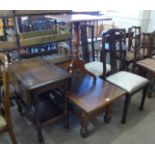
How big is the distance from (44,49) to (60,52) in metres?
0.25

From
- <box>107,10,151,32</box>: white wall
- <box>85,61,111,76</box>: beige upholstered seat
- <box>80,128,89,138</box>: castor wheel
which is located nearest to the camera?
<box>80,128,89,138</box>: castor wheel

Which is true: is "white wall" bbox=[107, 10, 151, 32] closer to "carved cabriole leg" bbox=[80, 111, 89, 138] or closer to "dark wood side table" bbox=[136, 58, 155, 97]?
"dark wood side table" bbox=[136, 58, 155, 97]

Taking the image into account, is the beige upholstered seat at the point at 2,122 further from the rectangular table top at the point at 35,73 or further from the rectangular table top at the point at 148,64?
the rectangular table top at the point at 148,64

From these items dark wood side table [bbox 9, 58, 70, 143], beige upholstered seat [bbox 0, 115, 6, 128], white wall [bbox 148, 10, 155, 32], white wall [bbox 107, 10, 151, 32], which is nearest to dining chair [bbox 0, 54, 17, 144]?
beige upholstered seat [bbox 0, 115, 6, 128]

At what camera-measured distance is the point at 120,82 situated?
7.04ft

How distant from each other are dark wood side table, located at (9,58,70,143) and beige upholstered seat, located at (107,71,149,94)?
707 mm

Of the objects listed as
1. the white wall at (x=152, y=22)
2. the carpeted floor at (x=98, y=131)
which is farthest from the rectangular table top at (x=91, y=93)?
the white wall at (x=152, y=22)

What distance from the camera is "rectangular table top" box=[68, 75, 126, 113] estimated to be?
1746mm

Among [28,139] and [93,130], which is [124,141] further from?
[28,139]

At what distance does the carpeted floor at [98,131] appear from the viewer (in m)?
1.90

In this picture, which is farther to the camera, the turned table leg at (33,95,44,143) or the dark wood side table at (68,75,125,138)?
the dark wood side table at (68,75,125,138)

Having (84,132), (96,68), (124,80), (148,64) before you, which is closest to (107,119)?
(84,132)
